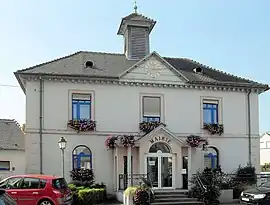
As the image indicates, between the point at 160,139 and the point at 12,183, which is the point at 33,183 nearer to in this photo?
the point at 12,183

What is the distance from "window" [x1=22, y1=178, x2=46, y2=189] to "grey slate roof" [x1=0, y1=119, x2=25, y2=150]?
Result: 637 inches

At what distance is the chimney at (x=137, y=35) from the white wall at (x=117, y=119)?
12.8 feet

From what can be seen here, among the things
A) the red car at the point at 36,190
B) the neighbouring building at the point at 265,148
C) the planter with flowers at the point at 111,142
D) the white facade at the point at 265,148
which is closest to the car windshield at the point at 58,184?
the red car at the point at 36,190

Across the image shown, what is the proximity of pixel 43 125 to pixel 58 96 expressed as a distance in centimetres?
191

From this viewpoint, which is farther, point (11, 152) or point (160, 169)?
point (11, 152)

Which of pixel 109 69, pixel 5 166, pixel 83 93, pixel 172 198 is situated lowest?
pixel 172 198

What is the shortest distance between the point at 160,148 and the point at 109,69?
6.03 metres

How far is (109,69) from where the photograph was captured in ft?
96.6

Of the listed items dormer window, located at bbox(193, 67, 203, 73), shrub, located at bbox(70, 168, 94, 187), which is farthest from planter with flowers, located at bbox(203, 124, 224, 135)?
shrub, located at bbox(70, 168, 94, 187)

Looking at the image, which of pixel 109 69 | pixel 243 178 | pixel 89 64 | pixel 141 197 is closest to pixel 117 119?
pixel 109 69

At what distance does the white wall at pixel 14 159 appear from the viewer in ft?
111

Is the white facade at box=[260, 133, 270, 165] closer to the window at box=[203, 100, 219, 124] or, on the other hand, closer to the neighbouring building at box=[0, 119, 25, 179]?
the window at box=[203, 100, 219, 124]

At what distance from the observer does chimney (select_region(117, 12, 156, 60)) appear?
31719 mm

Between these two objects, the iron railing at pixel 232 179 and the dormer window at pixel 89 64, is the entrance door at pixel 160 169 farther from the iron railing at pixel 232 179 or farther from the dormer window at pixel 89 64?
the dormer window at pixel 89 64
